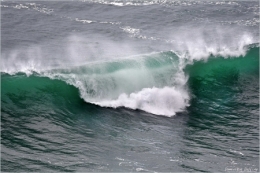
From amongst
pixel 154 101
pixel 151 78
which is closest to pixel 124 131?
pixel 154 101

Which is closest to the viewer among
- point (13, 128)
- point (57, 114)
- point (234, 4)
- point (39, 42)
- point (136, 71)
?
point (13, 128)

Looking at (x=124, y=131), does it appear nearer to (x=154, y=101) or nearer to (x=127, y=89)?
(x=154, y=101)

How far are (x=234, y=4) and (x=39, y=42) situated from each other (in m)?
17.8

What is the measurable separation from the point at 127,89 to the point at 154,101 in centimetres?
172

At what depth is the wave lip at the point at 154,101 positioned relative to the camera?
23312 mm

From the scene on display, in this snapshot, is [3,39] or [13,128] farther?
[3,39]

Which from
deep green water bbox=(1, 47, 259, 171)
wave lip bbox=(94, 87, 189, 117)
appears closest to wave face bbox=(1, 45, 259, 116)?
wave lip bbox=(94, 87, 189, 117)

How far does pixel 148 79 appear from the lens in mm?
25125

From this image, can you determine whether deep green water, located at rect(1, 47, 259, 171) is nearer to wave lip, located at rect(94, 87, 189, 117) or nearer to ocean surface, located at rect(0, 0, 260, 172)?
ocean surface, located at rect(0, 0, 260, 172)

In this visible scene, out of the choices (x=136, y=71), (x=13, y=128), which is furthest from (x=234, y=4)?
(x=13, y=128)

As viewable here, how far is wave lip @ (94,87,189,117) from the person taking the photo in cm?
2331

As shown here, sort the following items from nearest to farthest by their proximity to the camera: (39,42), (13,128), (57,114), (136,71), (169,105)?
(13,128) → (57,114) → (169,105) → (136,71) → (39,42)

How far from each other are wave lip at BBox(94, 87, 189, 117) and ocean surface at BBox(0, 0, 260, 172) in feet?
0.18

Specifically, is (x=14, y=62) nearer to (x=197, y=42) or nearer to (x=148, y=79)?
(x=148, y=79)
